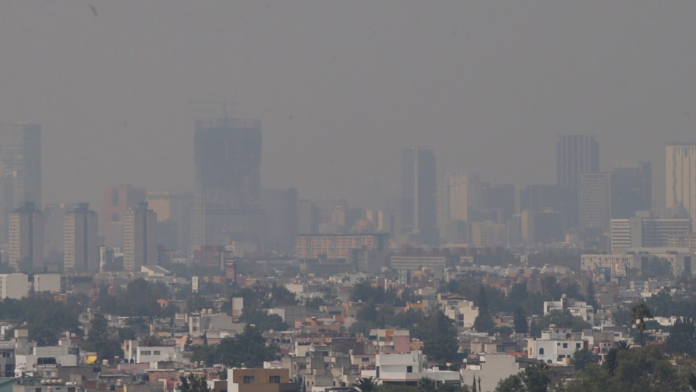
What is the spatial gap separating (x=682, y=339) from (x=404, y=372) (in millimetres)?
19624

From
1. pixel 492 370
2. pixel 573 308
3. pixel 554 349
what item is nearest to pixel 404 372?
pixel 492 370

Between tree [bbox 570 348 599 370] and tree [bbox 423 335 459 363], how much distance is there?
18.6ft

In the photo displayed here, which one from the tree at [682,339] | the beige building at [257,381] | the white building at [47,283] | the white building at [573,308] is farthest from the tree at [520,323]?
the white building at [47,283]

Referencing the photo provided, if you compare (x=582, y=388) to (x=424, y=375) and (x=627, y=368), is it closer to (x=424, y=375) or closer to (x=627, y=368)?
(x=627, y=368)

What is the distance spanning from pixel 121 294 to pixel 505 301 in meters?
30.0

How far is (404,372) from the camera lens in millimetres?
59344

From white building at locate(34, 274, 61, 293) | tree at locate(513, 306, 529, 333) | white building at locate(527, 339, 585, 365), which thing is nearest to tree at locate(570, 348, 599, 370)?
white building at locate(527, 339, 585, 365)

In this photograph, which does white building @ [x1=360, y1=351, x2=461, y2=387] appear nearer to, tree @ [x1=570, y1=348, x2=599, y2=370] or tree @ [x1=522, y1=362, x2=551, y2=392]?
tree @ [x1=522, y1=362, x2=551, y2=392]

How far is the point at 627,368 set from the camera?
47.3 m

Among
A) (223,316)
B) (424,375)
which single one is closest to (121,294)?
(223,316)

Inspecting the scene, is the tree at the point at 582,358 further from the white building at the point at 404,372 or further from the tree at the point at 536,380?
the tree at the point at 536,380

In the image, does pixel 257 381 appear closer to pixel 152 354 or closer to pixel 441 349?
pixel 441 349

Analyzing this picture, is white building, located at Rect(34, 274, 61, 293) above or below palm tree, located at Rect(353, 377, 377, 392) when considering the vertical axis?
above

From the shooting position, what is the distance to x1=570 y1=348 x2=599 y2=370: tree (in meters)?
70.2
